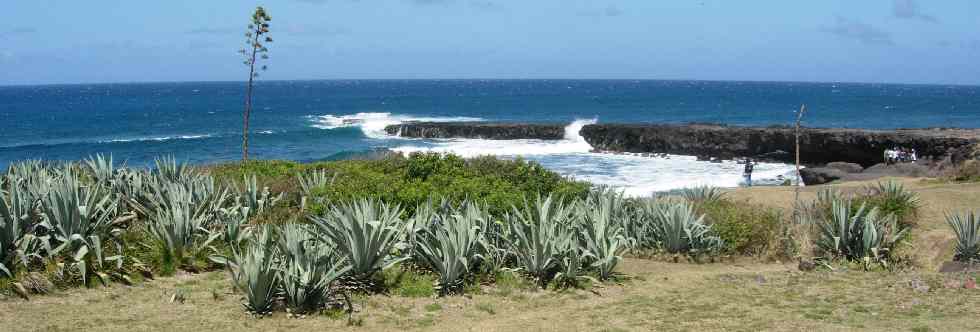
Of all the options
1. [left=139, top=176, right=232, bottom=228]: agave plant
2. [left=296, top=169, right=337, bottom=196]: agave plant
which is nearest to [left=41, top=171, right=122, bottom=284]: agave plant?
[left=139, top=176, right=232, bottom=228]: agave plant

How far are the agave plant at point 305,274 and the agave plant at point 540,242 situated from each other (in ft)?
6.67

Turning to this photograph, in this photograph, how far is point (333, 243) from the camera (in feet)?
26.7

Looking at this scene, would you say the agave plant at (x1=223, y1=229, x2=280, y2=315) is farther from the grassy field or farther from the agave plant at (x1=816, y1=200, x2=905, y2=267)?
the agave plant at (x1=816, y1=200, x2=905, y2=267)

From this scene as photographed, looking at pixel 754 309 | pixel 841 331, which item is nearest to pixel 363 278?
pixel 754 309

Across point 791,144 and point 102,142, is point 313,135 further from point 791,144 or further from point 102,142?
point 791,144

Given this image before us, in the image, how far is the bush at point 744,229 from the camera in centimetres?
1084

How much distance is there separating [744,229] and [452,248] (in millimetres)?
4607

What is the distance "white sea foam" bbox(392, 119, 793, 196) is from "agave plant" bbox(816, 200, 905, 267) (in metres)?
15.0

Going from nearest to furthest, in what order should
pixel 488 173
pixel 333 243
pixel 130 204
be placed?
pixel 333 243
pixel 130 204
pixel 488 173

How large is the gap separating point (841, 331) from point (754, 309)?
0.92 metres

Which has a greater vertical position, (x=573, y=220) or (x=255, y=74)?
(x=255, y=74)

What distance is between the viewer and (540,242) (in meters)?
8.51

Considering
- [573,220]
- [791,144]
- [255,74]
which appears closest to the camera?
[573,220]

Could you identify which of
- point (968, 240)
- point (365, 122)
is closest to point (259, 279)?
point (968, 240)
